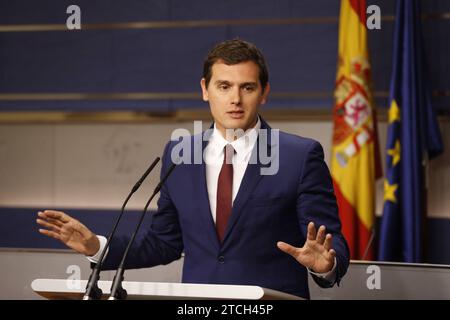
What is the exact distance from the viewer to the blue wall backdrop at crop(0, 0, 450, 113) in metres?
4.15

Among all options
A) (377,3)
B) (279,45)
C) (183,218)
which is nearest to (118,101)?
(279,45)

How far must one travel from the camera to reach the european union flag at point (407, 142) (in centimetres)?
367

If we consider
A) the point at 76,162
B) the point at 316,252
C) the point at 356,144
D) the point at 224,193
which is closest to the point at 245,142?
the point at 224,193

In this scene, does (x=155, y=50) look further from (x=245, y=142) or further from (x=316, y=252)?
(x=316, y=252)

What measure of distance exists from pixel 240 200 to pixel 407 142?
1955 mm

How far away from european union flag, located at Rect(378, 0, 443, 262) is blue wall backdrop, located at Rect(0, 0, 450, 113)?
257 millimetres

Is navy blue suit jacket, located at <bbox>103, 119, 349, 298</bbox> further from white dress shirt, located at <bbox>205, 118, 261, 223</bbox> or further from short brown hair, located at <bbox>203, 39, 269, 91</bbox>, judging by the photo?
short brown hair, located at <bbox>203, 39, 269, 91</bbox>

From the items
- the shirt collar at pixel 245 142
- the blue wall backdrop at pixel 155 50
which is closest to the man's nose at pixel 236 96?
→ the shirt collar at pixel 245 142

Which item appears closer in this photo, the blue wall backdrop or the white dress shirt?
the white dress shirt

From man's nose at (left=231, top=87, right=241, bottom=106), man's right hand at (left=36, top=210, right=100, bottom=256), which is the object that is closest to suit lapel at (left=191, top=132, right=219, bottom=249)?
man's nose at (left=231, top=87, right=241, bottom=106)

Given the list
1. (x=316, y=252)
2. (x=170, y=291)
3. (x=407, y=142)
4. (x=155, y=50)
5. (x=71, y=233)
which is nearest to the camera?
(x=170, y=291)

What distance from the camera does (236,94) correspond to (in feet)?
6.79

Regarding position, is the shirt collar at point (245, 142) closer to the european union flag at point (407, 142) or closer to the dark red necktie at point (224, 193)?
the dark red necktie at point (224, 193)
